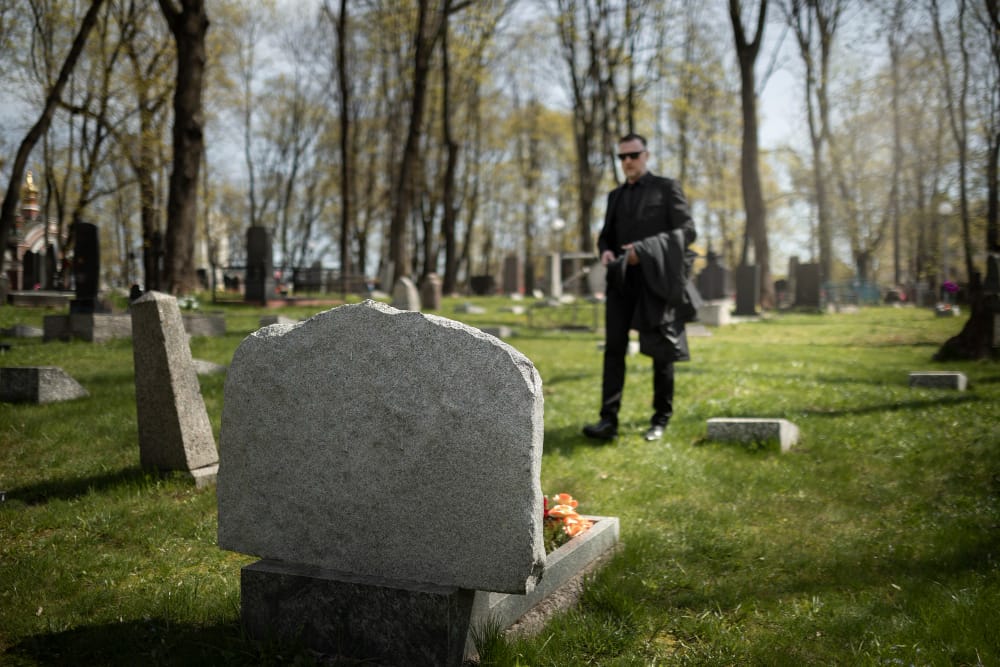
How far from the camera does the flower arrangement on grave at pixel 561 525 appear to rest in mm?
4134

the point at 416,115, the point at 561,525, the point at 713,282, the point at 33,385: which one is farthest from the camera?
the point at 713,282

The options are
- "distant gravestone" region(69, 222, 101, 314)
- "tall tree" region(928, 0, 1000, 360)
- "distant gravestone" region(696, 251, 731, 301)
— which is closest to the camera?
"tall tree" region(928, 0, 1000, 360)

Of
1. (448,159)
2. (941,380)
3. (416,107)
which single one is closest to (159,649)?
(941,380)

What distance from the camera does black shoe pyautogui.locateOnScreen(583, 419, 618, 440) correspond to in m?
6.88

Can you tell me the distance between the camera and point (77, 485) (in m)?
5.52

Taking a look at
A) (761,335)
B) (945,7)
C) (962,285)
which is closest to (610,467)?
(945,7)

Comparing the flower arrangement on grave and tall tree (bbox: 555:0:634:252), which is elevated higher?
tall tree (bbox: 555:0:634:252)

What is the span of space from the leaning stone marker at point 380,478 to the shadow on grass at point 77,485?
263cm

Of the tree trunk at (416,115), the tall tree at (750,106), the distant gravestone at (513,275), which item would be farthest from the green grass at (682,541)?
the distant gravestone at (513,275)

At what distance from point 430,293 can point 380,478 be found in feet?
68.2

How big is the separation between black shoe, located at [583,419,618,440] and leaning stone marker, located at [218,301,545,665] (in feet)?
13.0

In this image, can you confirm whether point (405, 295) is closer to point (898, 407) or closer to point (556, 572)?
point (898, 407)

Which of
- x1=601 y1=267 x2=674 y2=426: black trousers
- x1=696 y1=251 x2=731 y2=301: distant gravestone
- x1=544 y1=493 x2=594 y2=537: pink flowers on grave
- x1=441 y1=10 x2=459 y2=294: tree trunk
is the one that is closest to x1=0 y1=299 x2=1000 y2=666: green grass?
x1=544 y1=493 x2=594 y2=537: pink flowers on grave

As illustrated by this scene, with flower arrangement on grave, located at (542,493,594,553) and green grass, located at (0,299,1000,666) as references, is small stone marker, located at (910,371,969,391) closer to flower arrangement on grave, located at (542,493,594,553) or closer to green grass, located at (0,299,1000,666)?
green grass, located at (0,299,1000,666)
